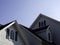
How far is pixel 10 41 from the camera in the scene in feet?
64.8

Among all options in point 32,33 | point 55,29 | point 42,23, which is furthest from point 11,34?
point 42,23

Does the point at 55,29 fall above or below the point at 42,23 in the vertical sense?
below

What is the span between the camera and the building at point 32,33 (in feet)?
64.2

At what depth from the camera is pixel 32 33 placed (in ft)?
77.9

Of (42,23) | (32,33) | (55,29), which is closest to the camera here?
(32,33)

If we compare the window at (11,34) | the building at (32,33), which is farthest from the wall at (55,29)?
the window at (11,34)

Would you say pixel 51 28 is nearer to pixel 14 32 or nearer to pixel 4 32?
pixel 14 32

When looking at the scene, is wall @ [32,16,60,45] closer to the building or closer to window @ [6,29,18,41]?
the building

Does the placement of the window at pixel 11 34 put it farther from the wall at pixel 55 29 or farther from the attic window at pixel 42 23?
the attic window at pixel 42 23

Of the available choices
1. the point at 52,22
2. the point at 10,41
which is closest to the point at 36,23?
the point at 52,22

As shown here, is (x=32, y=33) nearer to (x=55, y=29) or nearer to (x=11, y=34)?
(x=11, y=34)

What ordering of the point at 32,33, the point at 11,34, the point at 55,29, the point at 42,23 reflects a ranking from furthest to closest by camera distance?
the point at 42,23 → the point at 55,29 → the point at 32,33 → the point at 11,34

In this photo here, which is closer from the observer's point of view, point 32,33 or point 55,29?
point 32,33

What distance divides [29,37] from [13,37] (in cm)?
417
